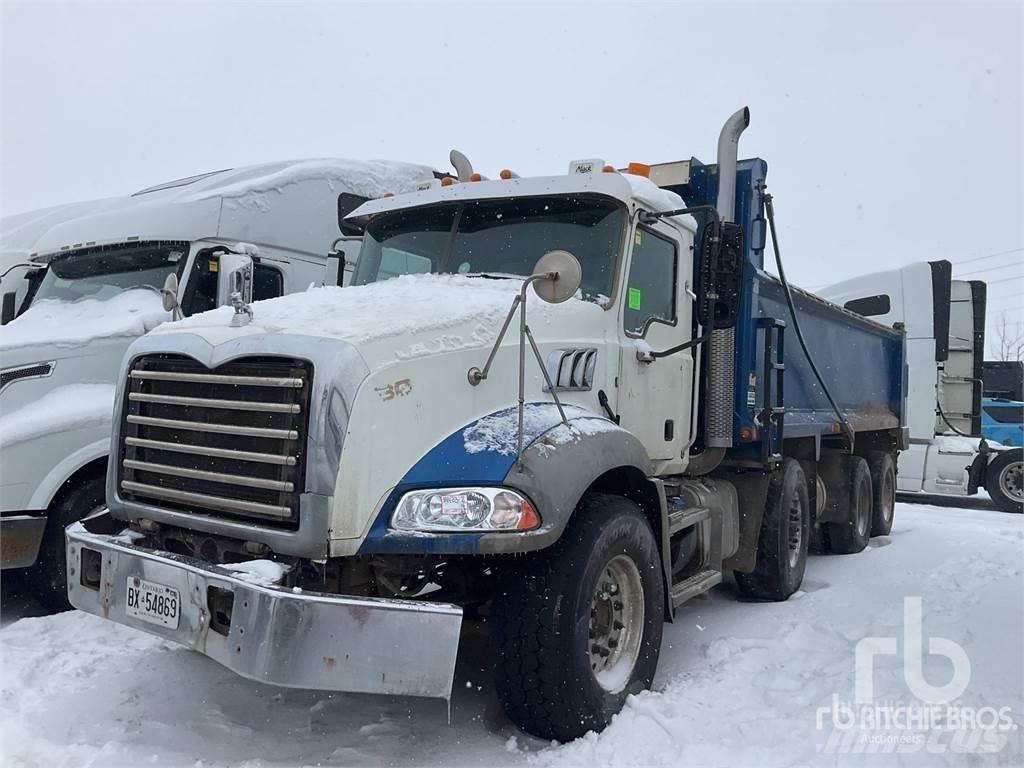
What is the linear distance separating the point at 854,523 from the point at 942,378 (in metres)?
6.84

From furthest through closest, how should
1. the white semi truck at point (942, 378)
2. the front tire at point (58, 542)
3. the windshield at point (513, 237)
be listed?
1. the white semi truck at point (942, 378)
2. the front tire at point (58, 542)
3. the windshield at point (513, 237)

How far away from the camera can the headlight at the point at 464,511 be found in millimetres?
3289

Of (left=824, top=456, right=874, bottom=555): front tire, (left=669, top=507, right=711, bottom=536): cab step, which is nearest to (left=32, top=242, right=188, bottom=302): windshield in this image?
(left=669, top=507, right=711, bottom=536): cab step

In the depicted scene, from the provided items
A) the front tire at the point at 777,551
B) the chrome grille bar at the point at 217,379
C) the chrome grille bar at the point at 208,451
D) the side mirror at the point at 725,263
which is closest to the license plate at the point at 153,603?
the chrome grille bar at the point at 208,451

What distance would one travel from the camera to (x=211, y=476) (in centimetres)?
354

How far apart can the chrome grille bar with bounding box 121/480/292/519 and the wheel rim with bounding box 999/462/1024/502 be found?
13.8 meters

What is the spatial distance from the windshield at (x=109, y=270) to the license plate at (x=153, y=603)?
3446 millimetres

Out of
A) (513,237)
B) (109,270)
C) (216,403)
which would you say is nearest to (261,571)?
(216,403)

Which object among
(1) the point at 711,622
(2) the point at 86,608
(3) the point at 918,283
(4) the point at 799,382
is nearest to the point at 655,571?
(1) the point at 711,622

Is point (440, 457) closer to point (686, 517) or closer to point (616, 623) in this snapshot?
point (616, 623)

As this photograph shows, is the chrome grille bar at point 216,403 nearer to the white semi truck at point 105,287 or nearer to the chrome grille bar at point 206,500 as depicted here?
the chrome grille bar at point 206,500

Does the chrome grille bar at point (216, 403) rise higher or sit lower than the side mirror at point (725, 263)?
lower

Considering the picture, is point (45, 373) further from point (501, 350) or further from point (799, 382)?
point (799, 382)

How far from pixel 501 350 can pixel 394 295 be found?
63 centimetres
